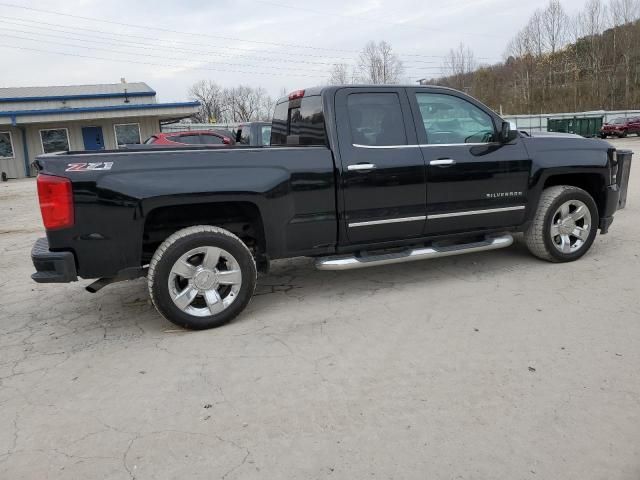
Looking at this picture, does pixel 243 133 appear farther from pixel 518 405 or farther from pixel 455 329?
pixel 518 405

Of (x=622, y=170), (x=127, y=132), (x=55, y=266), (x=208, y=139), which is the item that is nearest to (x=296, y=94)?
(x=55, y=266)

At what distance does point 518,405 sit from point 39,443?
100 inches

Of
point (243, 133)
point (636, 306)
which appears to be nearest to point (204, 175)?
point (636, 306)

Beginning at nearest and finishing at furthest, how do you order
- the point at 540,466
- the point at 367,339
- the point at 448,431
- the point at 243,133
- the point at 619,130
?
the point at 540,466 → the point at 448,431 → the point at 367,339 → the point at 243,133 → the point at 619,130

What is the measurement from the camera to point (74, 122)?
86.8 ft

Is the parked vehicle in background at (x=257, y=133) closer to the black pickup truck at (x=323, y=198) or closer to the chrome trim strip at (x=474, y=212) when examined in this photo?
the black pickup truck at (x=323, y=198)

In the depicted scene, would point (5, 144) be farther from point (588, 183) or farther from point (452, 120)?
point (588, 183)

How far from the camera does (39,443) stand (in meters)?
2.64

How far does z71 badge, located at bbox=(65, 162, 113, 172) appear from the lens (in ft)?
11.8

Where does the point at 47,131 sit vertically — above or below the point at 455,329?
above

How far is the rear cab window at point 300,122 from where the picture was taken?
458cm

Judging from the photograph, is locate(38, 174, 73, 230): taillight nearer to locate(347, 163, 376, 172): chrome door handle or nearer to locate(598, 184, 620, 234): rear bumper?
locate(347, 163, 376, 172): chrome door handle

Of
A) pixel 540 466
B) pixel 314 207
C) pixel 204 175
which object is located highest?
pixel 204 175

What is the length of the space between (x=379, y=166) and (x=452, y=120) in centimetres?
104
